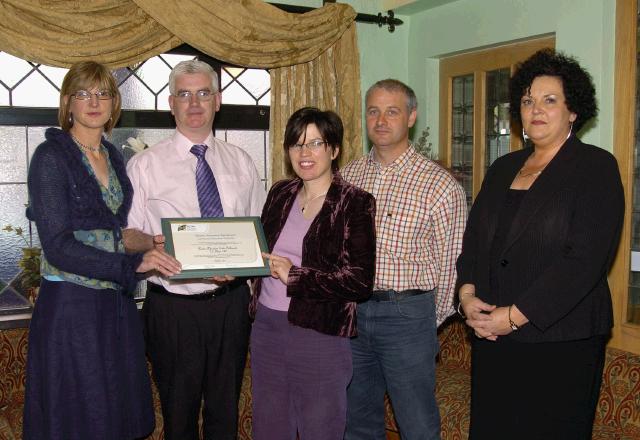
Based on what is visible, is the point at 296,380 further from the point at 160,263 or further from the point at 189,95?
the point at 189,95

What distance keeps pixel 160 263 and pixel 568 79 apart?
1565 millimetres

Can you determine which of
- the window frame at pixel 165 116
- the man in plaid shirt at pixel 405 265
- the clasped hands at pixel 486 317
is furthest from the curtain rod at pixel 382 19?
the clasped hands at pixel 486 317

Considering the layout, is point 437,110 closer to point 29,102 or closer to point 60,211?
point 29,102

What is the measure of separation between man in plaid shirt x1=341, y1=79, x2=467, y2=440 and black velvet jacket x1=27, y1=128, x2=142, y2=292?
97cm

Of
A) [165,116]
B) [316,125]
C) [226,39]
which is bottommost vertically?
[316,125]

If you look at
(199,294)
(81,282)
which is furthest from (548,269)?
(81,282)

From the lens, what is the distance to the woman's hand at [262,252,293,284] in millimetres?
2541

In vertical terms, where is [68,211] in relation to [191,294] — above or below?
above

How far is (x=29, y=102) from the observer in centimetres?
413

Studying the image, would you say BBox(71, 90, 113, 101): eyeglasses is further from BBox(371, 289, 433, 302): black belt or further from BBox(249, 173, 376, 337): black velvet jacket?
BBox(371, 289, 433, 302): black belt

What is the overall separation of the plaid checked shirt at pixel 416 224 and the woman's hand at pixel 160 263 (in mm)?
811

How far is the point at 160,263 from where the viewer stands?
2.59 metres

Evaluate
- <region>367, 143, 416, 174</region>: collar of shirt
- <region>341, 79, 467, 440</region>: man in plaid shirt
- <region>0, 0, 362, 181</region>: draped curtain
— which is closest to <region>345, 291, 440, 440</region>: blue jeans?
<region>341, 79, 467, 440</region>: man in plaid shirt

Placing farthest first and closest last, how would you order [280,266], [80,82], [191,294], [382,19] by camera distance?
[382,19] < [191,294] < [80,82] < [280,266]
